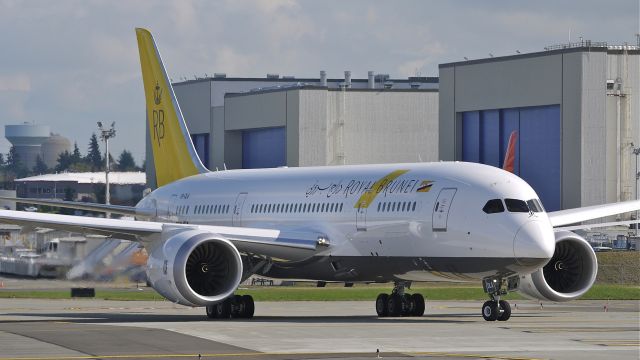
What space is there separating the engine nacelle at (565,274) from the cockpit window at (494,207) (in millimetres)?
4067

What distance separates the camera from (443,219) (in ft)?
124

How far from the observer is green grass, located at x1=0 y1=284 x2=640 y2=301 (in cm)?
5728

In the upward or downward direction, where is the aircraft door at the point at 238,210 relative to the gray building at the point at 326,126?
downward

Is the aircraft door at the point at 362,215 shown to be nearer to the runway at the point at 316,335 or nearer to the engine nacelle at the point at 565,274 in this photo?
the runway at the point at 316,335

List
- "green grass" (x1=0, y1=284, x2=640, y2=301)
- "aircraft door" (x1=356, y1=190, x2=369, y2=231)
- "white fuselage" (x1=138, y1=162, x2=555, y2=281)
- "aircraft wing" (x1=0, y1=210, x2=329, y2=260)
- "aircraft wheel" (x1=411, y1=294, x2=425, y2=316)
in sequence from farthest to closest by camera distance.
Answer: "green grass" (x1=0, y1=284, x2=640, y2=301) → "aircraft wheel" (x1=411, y1=294, x2=425, y2=316) → "aircraft wing" (x1=0, y1=210, x2=329, y2=260) → "aircraft door" (x1=356, y1=190, x2=369, y2=231) → "white fuselage" (x1=138, y1=162, x2=555, y2=281)

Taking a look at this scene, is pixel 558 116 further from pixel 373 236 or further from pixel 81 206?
pixel 373 236

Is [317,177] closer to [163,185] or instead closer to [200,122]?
[163,185]

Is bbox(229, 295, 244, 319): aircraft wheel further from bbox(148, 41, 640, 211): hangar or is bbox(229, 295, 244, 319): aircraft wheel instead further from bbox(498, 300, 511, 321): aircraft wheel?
bbox(148, 41, 640, 211): hangar

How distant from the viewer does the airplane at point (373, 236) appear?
3716 centimetres

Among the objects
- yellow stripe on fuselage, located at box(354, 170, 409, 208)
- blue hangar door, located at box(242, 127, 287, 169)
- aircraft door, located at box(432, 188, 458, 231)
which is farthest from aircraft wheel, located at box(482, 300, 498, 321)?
blue hangar door, located at box(242, 127, 287, 169)

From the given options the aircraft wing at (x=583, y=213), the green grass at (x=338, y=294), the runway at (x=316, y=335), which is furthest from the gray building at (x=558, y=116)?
the runway at (x=316, y=335)

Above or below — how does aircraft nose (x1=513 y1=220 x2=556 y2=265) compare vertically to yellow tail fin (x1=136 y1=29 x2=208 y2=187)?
below

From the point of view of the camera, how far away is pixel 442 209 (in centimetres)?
3800

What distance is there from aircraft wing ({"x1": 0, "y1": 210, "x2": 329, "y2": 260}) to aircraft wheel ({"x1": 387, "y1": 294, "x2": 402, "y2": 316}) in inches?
104
